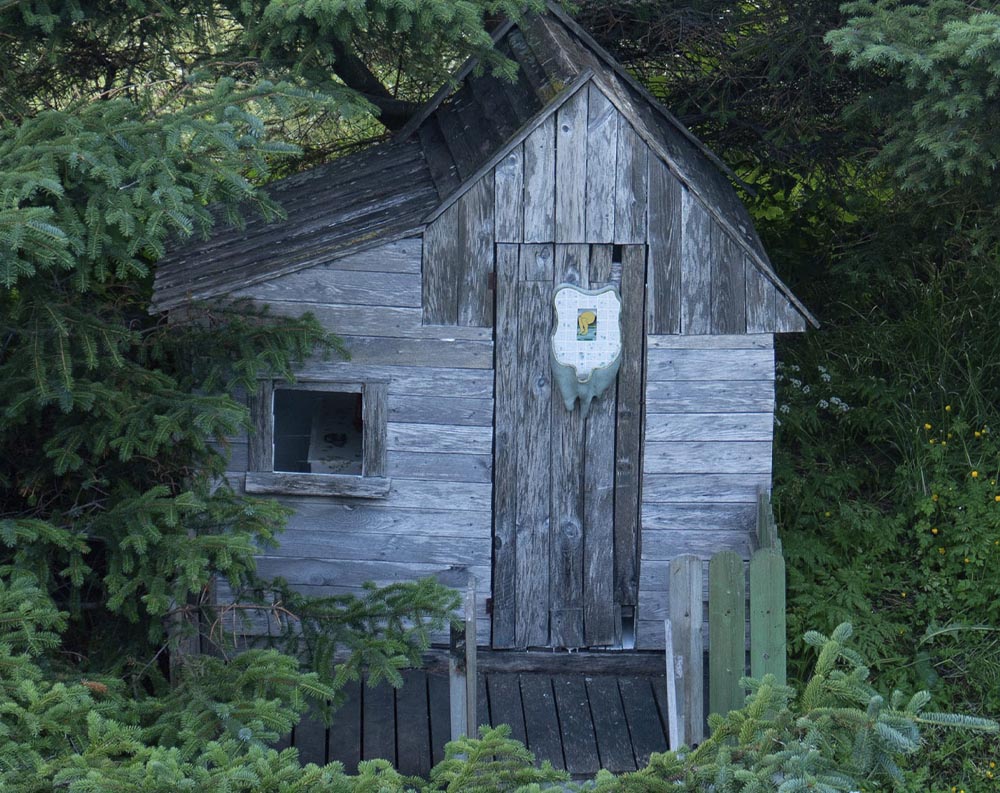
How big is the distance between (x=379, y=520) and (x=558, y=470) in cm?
108

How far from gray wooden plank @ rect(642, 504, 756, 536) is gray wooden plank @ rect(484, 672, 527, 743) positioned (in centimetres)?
126

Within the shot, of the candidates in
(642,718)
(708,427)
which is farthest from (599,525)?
(642,718)

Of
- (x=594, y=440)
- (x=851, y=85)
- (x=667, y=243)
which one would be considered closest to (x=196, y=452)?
(x=594, y=440)

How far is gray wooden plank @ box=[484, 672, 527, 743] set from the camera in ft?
21.1

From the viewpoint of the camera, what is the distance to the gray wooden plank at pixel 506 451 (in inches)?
254

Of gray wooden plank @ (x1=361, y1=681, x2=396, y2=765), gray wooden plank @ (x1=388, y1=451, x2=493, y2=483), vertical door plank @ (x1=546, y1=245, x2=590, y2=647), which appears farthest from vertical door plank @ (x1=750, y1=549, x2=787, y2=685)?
gray wooden plank @ (x1=361, y1=681, x2=396, y2=765)

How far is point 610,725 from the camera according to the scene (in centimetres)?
643

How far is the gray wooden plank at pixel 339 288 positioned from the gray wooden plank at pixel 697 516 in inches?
72.2

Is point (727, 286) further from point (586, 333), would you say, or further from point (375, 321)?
point (375, 321)

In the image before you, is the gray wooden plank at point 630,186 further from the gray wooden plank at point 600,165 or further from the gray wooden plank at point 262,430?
the gray wooden plank at point 262,430

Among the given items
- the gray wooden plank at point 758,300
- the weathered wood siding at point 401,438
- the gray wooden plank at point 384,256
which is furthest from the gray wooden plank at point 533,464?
the gray wooden plank at point 758,300

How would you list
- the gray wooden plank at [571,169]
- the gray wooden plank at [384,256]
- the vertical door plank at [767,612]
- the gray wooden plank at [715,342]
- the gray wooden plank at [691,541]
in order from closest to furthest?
the vertical door plank at [767,612] < the gray wooden plank at [571,169] < the gray wooden plank at [384,256] < the gray wooden plank at [715,342] < the gray wooden plank at [691,541]

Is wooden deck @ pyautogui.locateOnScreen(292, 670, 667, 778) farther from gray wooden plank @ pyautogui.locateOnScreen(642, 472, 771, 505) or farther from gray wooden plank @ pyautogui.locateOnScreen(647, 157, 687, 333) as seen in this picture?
gray wooden plank @ pyautogui.locateOnScreen(647, 157, 687, 333)

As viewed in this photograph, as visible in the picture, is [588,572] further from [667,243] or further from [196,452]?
[196,452]
